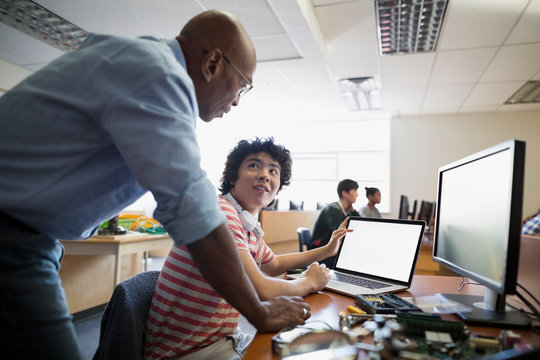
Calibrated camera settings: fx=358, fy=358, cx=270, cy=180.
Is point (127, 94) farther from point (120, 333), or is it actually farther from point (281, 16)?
point (281, 16)

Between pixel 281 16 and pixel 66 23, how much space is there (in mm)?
2075

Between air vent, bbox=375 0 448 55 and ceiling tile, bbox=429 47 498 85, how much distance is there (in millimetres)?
362

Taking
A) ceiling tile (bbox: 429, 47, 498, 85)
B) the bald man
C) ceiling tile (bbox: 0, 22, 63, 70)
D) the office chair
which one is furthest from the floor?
ceiling tile (bbox: 429, 47, 498, 85)

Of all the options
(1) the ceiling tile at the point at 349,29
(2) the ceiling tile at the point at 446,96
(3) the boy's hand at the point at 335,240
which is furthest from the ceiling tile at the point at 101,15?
(2) the ceiling tile at the point at 446,96

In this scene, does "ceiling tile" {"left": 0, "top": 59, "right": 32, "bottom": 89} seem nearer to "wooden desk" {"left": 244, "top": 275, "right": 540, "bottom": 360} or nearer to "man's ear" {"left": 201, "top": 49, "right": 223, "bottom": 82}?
"man's ear" {"left": 201, "top": 49, "right": 223, "bottom": 82}

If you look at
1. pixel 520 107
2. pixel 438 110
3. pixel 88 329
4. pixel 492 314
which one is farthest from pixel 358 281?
pixel 520 107

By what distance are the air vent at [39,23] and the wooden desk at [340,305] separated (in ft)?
11.4

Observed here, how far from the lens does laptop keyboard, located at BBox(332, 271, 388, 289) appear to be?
4.22 feet

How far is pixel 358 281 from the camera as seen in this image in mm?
1358

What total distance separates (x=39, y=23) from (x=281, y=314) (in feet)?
12.9

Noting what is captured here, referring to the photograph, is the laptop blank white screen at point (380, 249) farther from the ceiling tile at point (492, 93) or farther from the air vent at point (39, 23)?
the ceiling tile at point (492, 93)

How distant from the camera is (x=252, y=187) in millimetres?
1366

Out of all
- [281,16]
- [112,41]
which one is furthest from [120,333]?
[281,16]

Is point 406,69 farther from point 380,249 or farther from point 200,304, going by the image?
point 200,304
